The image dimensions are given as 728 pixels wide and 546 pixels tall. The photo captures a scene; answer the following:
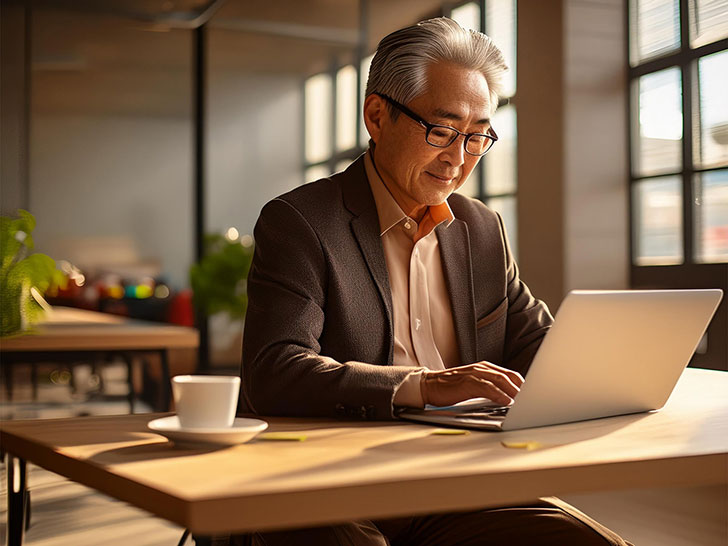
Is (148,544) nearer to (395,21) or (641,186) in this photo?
(641,186)

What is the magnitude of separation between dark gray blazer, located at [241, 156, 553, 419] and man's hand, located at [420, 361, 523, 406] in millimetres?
56

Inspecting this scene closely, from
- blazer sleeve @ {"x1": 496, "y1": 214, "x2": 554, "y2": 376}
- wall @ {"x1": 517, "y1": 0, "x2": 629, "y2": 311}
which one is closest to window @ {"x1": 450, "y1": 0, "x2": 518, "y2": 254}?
wall @ {"x1": 517, "y1": 0, "x2": 629, "y2": 311}

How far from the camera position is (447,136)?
5.59ft

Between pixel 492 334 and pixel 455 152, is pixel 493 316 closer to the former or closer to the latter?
pixel 492 334

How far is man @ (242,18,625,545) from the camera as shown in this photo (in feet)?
4.49

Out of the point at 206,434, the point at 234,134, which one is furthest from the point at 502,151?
the point at 206,434

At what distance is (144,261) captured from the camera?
Result: 1050 cm

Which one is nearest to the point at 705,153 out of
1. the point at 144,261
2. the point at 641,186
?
the point at 641,186

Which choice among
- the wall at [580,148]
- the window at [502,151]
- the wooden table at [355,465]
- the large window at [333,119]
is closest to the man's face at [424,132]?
the wooden table at [355,465]

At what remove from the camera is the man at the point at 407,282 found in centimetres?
137

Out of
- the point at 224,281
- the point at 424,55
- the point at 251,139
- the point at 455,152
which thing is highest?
the point at 251,139

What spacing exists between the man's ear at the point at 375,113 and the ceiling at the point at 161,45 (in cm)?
759

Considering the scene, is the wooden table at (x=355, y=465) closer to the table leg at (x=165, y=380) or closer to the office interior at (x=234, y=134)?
the table leg at (x=165, y=380)

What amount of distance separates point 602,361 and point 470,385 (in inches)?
7.3
